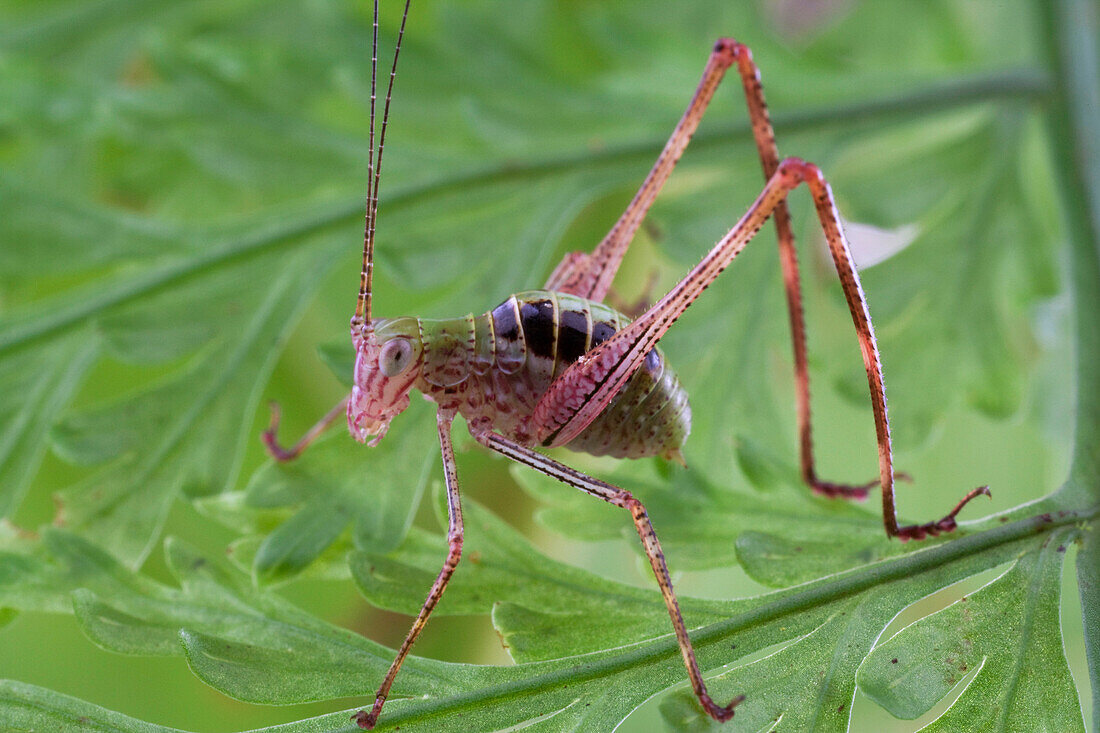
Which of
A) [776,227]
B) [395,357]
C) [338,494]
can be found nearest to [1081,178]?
[776,227]

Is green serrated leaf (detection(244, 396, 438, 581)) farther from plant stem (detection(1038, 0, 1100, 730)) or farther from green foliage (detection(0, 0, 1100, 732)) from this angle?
plant stem (detection(1038, 0, 1100, 730))

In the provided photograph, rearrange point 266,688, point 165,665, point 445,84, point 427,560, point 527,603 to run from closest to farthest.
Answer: point 266,688, point 527,603, point 427,560, point 165,665, point 445,84

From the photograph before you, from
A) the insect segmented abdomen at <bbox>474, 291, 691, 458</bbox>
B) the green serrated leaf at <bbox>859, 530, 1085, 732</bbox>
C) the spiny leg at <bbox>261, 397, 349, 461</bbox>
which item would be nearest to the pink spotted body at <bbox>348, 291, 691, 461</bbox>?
the insect segmented abdomen at <bbox>474, 291, 691, 458</bbox>

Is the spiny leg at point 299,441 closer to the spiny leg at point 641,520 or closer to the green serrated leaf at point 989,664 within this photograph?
the spiny leg at point 641,520

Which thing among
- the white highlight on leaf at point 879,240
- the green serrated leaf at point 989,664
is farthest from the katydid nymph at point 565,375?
the white highlight on leaf at point 879,240

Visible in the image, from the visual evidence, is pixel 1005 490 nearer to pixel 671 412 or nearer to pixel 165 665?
pixel 671 412

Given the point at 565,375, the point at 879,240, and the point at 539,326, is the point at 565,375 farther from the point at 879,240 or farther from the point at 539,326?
the point at 879,240

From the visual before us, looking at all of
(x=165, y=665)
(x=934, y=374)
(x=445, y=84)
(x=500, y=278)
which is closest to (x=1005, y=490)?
(x=934, y=374)
